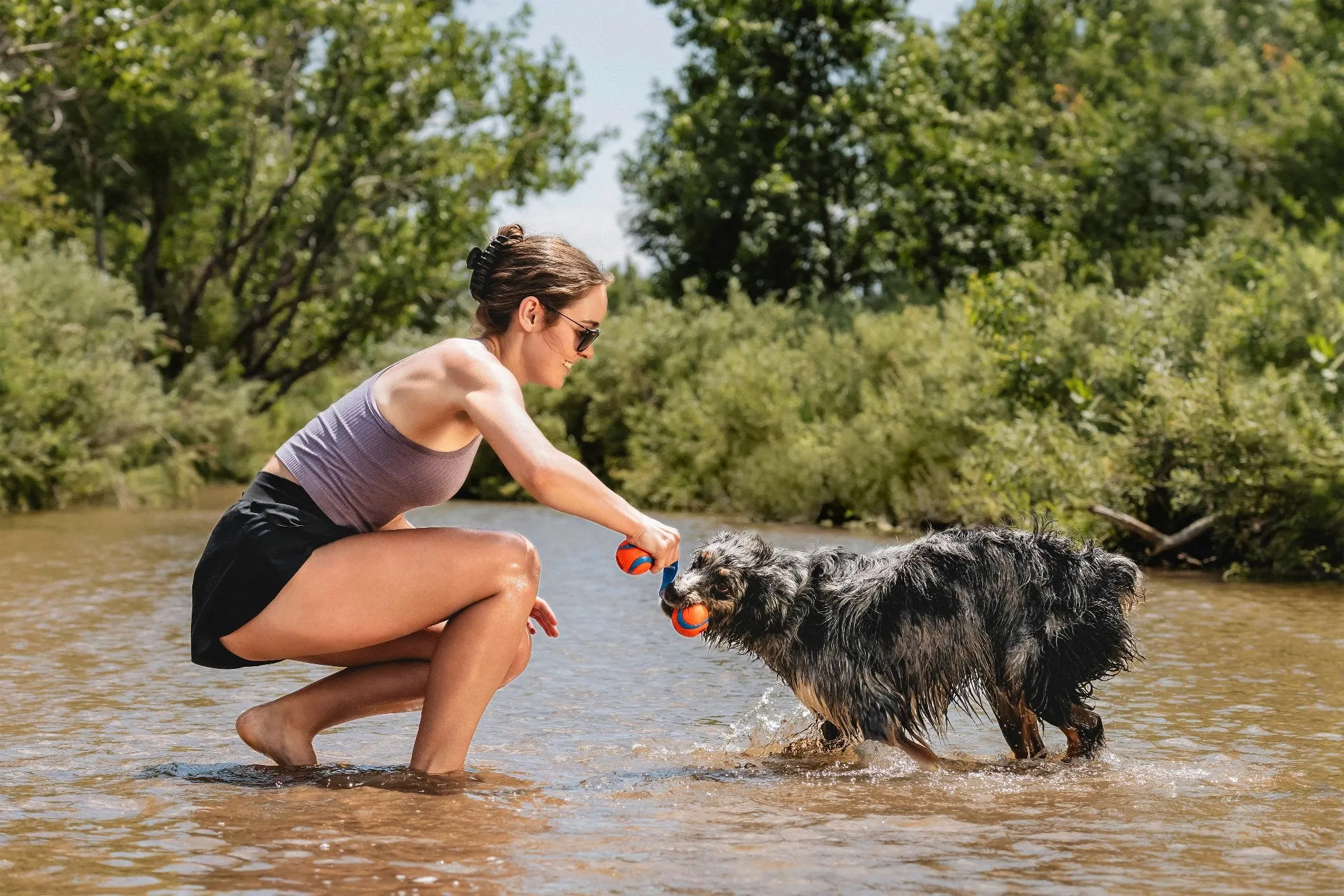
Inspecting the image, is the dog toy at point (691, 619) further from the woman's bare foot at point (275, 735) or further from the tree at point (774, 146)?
the tree at point (774, 146)

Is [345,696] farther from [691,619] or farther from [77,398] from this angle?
[77,398]

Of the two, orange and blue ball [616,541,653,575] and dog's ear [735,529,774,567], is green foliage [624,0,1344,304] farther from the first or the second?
orange and blue ball [616,541,653,575]

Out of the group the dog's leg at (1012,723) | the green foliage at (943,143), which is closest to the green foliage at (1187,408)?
the dog's leg at (1012,723)

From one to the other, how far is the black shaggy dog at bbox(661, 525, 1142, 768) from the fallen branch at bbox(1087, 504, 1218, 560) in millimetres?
6640

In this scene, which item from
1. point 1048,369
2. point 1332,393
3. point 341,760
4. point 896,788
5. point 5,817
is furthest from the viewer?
point 1048,369

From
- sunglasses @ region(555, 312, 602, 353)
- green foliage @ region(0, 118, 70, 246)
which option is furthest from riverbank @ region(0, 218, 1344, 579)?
sunglasses @ region(555, 312, 602, 353)

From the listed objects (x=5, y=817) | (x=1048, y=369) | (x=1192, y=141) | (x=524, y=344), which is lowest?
(x=5, y=817)

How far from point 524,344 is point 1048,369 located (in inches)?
429

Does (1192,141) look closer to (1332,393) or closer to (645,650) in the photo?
(1332,393)

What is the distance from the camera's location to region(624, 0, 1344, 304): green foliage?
968 inches

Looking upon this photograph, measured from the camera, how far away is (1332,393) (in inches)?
463

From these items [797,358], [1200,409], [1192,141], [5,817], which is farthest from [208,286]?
[5,817]

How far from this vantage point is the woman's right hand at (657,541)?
4723mm

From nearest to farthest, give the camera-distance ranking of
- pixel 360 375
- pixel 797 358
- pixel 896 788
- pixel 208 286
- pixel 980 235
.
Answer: pixel 896 788 < pixel 797 358 < pixel 980 235 < pixel 208 286 < pixel 360 375
